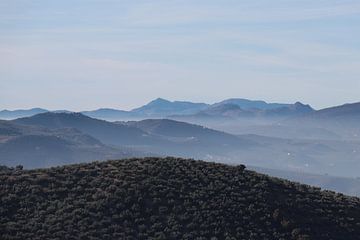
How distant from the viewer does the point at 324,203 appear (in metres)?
45.2

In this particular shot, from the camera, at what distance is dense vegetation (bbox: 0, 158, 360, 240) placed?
37.2m

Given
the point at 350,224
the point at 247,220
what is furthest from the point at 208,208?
the point at 350,224

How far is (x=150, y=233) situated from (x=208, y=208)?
5160 mm

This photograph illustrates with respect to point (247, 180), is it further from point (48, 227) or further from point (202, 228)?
point (48, 227)

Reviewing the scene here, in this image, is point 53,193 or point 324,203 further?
point 324,203

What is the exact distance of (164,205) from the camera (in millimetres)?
40906

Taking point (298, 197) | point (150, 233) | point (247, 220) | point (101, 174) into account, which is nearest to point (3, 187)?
point (101, 174)

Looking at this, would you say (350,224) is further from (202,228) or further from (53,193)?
(53,193)

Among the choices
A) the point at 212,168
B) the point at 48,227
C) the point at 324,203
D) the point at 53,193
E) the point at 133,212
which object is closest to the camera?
the point at 48,227

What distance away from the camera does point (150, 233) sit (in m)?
36.9

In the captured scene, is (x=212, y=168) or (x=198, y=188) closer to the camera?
(x=198, y=188)

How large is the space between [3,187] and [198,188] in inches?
460

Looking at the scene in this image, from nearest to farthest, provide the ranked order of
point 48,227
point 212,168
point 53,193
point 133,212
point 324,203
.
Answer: point 48,227, point 133,212, point 53,193, point 324,203, point 212,168

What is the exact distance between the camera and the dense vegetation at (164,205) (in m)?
37.2
